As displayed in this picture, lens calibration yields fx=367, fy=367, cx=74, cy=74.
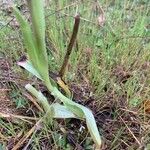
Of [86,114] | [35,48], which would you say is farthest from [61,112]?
[35,48]

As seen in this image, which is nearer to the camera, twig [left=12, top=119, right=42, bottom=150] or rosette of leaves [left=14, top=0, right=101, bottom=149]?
rosette of leaves [left=14, top=0, right=101, bottom=149]

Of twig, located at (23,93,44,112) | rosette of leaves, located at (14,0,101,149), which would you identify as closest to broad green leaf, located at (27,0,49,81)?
rosette of leaves, located at (14,0,101,149)

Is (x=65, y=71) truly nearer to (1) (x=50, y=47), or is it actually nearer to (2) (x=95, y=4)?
(1) (x=50, y=47)

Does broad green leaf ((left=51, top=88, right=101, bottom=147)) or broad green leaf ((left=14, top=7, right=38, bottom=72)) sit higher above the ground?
broad green leaf ((left=14, top=7, right=38, bottom=72))

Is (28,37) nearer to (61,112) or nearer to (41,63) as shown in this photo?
(41,63)

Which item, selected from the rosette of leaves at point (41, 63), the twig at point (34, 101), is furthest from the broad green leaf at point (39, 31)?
the twig at point (34, 101)

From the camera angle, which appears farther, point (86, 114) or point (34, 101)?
point (34, 101)

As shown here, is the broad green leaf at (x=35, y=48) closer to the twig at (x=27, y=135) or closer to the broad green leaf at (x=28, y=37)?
the broad green leaf at (x=28, y=37)

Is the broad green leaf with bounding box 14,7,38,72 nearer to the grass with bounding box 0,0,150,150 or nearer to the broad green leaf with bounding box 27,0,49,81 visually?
the broad green leaf with bounding box 27,0,49,81
